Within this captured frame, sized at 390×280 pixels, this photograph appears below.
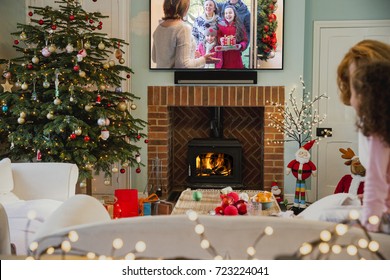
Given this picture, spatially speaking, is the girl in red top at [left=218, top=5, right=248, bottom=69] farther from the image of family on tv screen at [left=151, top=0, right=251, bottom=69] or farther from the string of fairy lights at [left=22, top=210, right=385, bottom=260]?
the string of fairy lights at [left=22, top=210, right=385, bottom=260]

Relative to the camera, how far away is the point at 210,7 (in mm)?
4059

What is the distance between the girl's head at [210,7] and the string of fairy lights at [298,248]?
324 centimetres

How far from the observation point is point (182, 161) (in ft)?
15.3

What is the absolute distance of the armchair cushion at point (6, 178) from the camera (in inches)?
93.7

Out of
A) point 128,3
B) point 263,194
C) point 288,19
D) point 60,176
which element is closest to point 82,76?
point 60,176

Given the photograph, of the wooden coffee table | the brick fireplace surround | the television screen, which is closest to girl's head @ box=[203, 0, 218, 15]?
the television screen

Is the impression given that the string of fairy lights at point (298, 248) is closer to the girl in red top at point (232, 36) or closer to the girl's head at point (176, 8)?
the girl in red top at point (232, 36)

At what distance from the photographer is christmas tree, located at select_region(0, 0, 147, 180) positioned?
10.4ft

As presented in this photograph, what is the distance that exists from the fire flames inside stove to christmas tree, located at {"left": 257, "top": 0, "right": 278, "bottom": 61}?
996 millimetres

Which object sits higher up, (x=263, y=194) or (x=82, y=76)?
(x=82, y=76)

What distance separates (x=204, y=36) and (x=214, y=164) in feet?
3.86

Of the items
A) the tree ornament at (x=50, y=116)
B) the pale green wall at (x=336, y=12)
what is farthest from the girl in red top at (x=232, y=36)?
the tree ornament at (x=50, y=116)

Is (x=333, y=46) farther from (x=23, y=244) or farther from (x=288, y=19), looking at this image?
(x=23, y=244)
